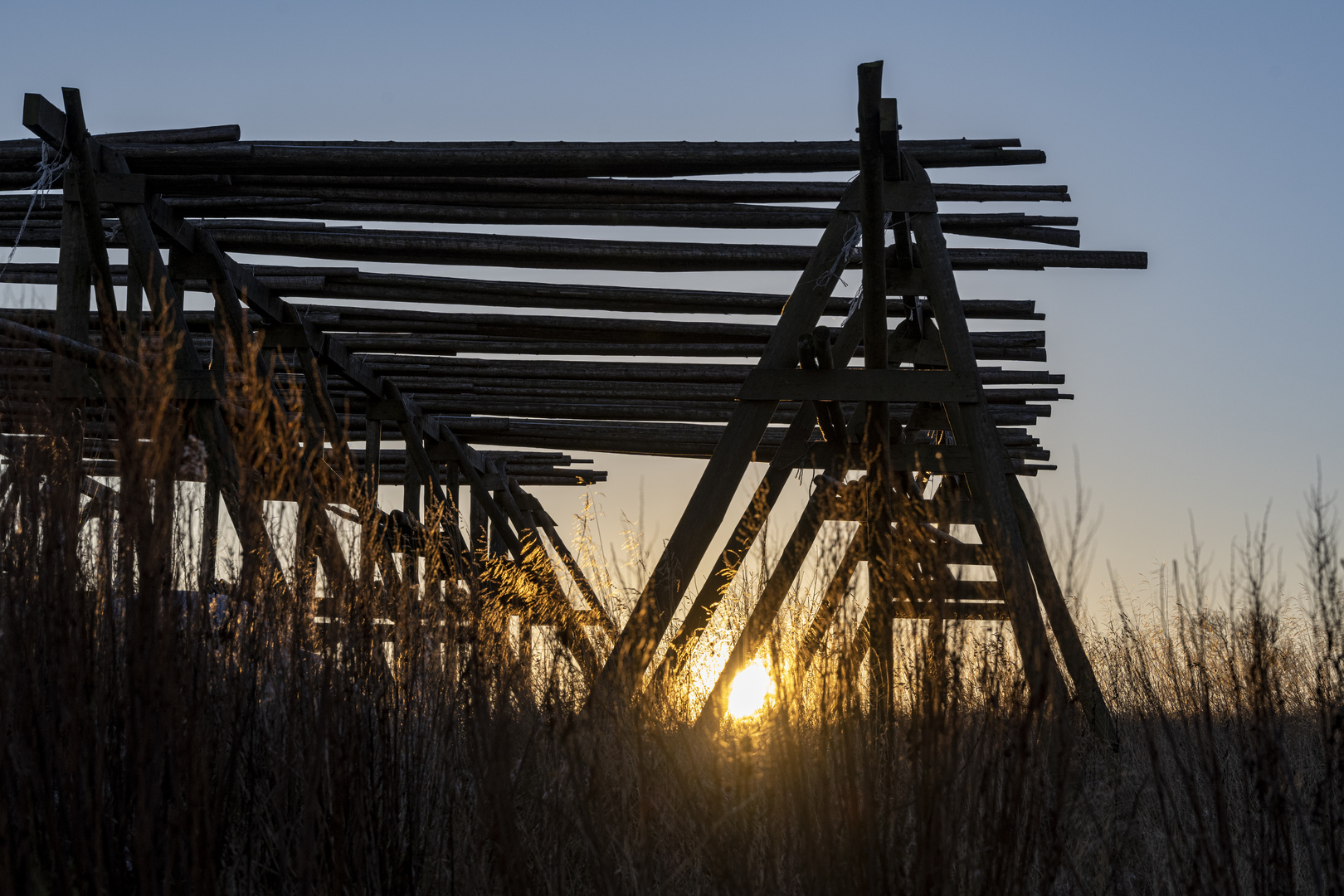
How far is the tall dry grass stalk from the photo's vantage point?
242 centimetres

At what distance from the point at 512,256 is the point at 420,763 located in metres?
4.25

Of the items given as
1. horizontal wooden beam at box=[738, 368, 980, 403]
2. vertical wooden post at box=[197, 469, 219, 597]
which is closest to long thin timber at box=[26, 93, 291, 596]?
vertical wooden post at box=[197, 469, 219, 597]

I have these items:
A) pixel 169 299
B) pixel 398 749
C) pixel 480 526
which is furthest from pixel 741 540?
pixel 480 526

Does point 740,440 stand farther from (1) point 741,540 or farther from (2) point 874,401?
(2) point 874,401

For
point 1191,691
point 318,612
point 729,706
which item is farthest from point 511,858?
point 729,706

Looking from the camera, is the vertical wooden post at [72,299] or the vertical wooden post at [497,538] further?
the vertical wooden post at [497,538]

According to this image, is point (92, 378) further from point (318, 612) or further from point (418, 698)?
point (418, 698)

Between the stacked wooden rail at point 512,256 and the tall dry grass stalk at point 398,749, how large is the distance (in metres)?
0.62

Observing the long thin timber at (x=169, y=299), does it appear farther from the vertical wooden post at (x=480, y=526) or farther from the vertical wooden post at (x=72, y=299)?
the vertical wooden post at (x=480, y=526)

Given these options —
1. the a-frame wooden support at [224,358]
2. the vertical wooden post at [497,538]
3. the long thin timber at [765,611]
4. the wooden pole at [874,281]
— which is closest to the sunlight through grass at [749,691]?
the long thin timber at [765,611]

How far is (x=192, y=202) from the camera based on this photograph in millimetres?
6453

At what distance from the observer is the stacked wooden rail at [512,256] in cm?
579

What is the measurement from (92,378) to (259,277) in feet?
6.61

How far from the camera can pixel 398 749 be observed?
10.1 feet
